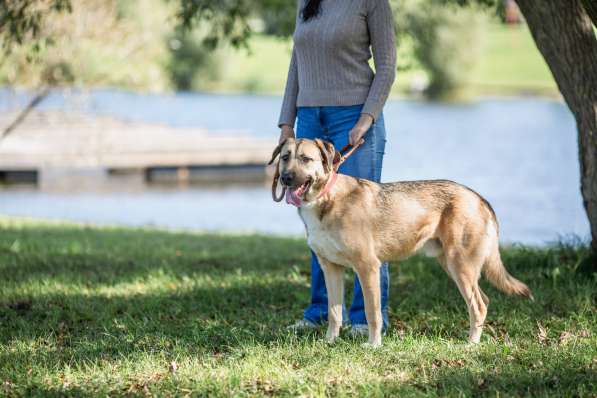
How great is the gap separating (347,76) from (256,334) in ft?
6.28

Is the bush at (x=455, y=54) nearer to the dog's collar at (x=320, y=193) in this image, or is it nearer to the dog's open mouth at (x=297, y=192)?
the dog's collar at (x=320, y=193)

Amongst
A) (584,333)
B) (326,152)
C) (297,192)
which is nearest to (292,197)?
(297,192)

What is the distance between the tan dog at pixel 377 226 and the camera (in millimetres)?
5094

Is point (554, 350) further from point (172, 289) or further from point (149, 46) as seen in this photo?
point (149, 46)

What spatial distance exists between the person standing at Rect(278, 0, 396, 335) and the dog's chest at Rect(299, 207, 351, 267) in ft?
2.07

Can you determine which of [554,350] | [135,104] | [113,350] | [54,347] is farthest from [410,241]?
[135,104]

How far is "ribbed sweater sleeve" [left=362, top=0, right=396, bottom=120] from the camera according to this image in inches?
217

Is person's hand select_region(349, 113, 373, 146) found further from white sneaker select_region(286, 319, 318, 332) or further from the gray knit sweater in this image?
white sneaker select_region(286, 319, 318, 332)

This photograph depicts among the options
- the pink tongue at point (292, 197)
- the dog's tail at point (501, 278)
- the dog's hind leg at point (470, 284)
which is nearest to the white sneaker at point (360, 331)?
the dog's hind leg at point (470, 284)

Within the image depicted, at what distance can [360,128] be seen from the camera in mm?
5457

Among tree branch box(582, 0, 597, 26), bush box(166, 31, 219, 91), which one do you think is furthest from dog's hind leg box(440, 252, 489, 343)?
bush box(166, 31, 219, 91)

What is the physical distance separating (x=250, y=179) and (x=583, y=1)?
74.4ft

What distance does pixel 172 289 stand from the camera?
7.57 metres

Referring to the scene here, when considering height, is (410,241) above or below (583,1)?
below
